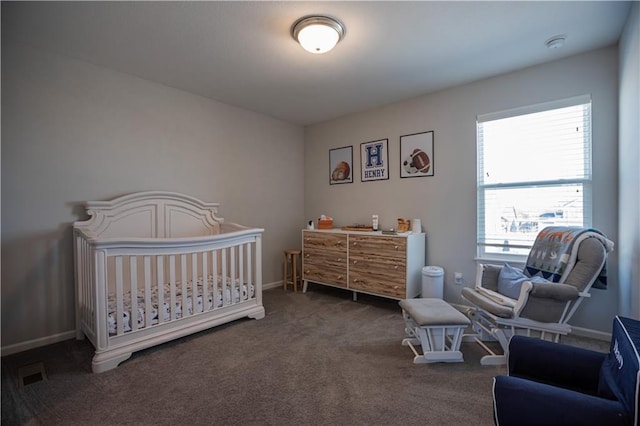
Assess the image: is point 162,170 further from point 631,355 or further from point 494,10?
point 631,355

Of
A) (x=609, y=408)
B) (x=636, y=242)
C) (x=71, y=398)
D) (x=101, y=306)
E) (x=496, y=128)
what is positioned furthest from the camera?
(x=496, y=128)

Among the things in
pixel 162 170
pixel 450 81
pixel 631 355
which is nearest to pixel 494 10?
pixel 450 81

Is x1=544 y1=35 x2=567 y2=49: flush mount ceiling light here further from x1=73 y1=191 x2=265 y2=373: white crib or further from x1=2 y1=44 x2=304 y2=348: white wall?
x1=2 y1=44 x2=304 y2=348: white wall

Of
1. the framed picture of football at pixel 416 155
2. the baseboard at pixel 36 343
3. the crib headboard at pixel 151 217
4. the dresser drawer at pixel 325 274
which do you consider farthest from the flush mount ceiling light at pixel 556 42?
the baseboard at pixel 36 343

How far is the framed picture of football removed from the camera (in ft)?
11.0

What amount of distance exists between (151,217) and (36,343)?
52.0 inches

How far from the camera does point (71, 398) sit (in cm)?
170

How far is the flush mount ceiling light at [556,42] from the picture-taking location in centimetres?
223

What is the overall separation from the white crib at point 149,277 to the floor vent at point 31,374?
32cm

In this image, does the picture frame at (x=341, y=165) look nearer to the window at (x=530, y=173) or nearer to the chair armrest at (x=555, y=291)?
the window at (x=530, y=173)

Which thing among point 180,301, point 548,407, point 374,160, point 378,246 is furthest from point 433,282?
point 180,301

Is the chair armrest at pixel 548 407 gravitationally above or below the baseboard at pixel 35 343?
above

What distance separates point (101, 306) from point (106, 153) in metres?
1.49

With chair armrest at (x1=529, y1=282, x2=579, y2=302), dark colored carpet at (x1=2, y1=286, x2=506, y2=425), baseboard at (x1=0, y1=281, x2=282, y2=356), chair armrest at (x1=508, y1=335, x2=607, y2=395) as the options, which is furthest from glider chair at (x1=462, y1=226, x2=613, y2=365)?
baseboard at (x1=0, y1=281, x2=282, y2=356)
